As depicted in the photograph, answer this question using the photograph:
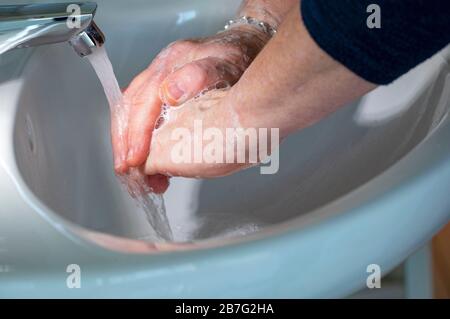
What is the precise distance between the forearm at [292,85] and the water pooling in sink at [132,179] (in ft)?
0.36

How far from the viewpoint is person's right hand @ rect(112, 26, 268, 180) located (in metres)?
0.52

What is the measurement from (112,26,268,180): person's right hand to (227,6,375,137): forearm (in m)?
0.06

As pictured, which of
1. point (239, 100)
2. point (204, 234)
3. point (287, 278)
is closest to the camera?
point (287, 278)

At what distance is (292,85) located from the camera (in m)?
0.42

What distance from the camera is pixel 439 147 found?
1.34 feet

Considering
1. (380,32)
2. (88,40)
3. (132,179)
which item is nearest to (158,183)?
(132,179)

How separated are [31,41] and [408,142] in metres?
0.27

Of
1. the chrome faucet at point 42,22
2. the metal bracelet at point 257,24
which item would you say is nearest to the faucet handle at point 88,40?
the chrome faucet at point 42,22

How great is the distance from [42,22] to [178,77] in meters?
0.11

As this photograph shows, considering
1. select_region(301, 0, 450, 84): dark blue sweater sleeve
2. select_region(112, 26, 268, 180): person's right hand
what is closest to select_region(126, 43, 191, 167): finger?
select_region(112, 26, 268, 180): person's right hand

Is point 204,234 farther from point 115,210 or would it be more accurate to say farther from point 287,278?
point 287,278
